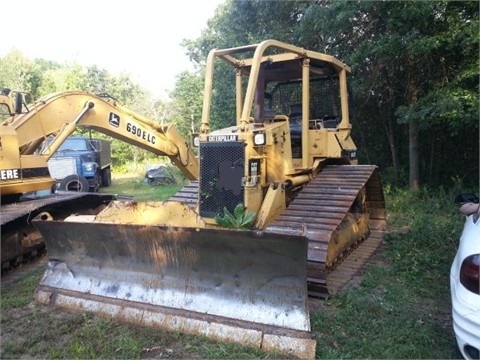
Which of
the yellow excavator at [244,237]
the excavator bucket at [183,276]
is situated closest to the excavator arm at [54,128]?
the yellow excavator at [244,237]

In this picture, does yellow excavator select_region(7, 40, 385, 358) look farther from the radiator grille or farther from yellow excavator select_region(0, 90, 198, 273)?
yellow excavator select_region(0, 90, 198, 273)

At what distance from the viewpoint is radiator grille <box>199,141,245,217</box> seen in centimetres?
466

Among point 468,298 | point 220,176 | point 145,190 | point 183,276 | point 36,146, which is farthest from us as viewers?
point 145,190

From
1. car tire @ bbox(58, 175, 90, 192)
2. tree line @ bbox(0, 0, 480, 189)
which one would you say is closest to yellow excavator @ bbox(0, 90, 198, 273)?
car tire @ bbox(58, 175, 90, 192)

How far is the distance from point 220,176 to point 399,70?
240 inches

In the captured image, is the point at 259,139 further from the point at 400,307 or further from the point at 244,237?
the point at 400,307

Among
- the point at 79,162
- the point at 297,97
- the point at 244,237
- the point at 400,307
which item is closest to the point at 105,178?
the point at 79,162

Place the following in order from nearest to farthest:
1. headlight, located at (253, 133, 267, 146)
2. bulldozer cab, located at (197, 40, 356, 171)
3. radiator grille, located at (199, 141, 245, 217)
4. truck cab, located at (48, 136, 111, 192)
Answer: headlight, located at (253, 133, 267, 146), radiator grille, located at (199, 141, 245, 217), bulldozer cab, located at (197, 40, 356, 171), truck cab, located at (48, 136, 111, 192)

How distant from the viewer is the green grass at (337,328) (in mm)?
3205

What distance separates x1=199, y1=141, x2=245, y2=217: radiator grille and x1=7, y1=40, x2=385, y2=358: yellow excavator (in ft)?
0.04

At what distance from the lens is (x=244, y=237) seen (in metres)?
Answer: 3.46

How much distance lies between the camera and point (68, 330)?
3.60 meters

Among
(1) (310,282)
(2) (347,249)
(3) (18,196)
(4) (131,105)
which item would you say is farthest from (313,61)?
(4) (131,105)

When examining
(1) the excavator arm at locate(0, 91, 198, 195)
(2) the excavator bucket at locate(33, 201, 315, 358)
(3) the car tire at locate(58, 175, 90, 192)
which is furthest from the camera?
(3) the car tire at locate(58, 175, 90, 192)
